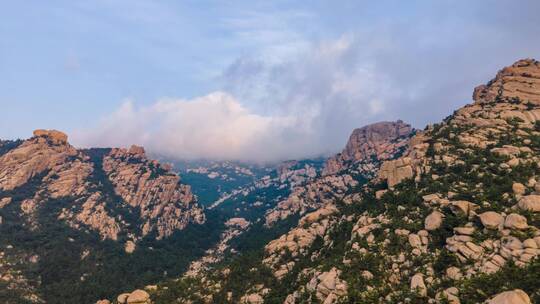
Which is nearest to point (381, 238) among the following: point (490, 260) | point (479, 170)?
point (490, 260)

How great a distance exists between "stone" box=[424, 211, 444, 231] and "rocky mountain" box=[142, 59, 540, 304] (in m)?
0.27

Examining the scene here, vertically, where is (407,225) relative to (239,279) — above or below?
above

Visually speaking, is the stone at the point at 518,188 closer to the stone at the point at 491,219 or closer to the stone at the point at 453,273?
the stone at the point at 491,219

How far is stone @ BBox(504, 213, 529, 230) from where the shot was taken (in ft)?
267

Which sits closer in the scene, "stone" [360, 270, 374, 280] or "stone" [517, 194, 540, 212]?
"stone" [517, 194, 540, 212]

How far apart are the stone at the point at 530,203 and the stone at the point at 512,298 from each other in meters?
32.6

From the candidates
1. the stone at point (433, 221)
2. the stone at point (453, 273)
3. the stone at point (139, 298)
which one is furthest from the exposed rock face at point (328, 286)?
the stone at point (139, 298)

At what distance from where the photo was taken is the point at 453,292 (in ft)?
242

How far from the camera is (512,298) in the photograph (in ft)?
199

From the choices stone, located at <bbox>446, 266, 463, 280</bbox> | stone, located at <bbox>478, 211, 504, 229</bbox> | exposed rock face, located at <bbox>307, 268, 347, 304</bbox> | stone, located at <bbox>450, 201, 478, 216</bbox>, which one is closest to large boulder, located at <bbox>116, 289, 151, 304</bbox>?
exposed rock face, located at <bbox>307, 268, 347, 304</bbox>

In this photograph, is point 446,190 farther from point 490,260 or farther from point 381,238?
→ point 490,260

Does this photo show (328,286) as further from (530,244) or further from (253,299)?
(530,244)

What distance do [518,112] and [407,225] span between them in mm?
98229

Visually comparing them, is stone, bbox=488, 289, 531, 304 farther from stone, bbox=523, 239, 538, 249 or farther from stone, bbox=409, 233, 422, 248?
stone, bbox=409, 233, 422, 248
